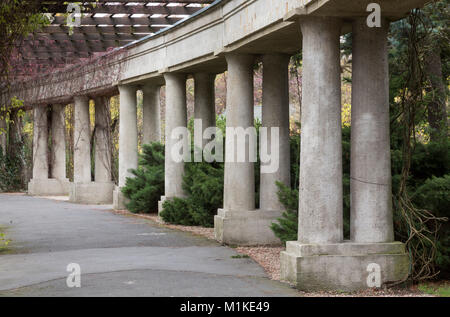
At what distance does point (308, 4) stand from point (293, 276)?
12.8 ft

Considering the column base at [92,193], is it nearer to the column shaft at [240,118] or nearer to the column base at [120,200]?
the column base at [120,200]

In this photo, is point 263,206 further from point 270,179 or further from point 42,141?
point 42,141

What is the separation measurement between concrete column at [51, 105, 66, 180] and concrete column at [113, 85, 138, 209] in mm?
10273

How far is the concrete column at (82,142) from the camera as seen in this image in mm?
28453

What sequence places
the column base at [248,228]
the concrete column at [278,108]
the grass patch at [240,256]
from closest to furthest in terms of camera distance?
the grass patch at [240,256], the concrete column at [278,108], the column base at [248,228]

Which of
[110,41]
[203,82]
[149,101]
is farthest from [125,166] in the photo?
[203,82]

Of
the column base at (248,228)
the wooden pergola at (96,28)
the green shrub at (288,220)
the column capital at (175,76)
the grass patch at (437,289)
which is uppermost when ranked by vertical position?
the wooden pergola at (96,28)

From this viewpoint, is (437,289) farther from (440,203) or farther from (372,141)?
(372,141)

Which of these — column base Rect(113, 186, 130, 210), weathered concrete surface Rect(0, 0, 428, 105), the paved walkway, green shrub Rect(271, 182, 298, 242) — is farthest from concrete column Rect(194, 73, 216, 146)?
green shrub Rect(271, 182, 298, 242)

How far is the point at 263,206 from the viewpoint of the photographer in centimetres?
1506

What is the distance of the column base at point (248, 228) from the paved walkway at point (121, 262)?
1.27ft

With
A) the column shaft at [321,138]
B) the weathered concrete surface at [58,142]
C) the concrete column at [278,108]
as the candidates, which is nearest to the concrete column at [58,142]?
the weathered concrete surface at [58,142]

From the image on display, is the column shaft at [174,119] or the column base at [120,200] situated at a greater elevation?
the column shaft at [174,119]

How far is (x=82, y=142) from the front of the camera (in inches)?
1127
